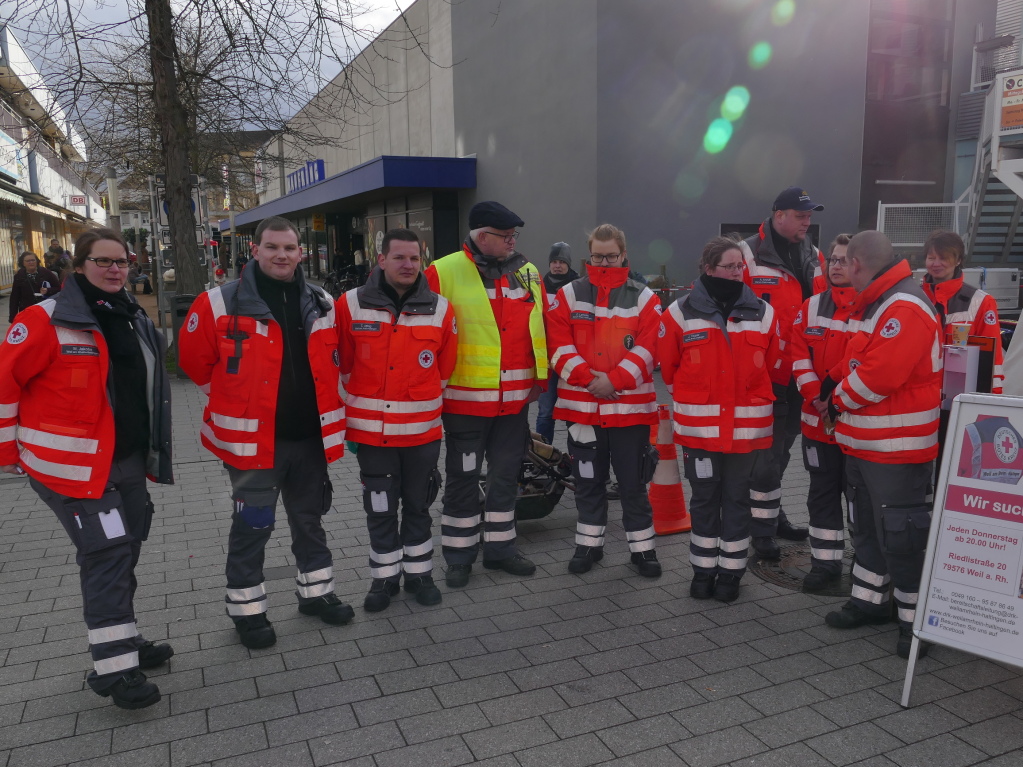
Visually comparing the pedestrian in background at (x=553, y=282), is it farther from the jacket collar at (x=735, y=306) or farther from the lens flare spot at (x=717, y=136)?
the lens flare spot at (x=717, y=136)

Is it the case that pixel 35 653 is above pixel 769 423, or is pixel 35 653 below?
below

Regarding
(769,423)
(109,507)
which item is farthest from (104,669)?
(769,423)

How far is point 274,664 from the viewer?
376 cm

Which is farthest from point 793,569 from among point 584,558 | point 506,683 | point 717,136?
point 717,136

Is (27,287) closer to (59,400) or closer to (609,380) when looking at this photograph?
(59,400)

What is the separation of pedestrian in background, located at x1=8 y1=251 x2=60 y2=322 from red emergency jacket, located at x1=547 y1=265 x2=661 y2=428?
405 inches

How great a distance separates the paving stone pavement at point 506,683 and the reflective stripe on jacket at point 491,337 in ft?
3.69

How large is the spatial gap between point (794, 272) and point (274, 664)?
3.88 meters

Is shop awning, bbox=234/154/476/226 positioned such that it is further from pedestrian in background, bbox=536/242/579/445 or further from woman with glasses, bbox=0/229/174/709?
woman with glasses, bbox=0/229/174/709

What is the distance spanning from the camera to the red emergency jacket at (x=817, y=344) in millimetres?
4293

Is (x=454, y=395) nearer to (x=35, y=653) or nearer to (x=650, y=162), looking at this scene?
(x=35, y=653)

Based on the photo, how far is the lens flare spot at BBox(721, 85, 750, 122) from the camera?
1492 cm

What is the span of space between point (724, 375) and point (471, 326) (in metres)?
1.44

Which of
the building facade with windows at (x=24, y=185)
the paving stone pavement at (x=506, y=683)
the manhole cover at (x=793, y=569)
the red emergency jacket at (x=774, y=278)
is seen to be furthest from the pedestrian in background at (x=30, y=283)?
the manhole cover at (x=793, y=569)
